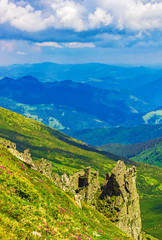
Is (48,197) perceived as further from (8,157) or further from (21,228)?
(21,228)

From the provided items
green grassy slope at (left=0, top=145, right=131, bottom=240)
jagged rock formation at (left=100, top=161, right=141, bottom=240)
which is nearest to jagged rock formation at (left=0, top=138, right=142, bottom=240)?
jagged rock formation at (left=100, top=161, right=141, bottom=240)

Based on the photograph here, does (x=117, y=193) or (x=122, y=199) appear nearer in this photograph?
(x=122, y=199)

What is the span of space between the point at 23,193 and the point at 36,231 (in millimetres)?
13035

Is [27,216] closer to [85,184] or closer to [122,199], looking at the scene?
[122,199]

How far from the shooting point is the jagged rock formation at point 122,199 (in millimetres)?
119375

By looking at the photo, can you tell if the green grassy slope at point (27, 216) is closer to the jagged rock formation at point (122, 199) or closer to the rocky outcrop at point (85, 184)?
the jagged rock formation at point (122, 199)

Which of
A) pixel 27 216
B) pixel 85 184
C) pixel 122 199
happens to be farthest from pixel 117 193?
pixel 27 216

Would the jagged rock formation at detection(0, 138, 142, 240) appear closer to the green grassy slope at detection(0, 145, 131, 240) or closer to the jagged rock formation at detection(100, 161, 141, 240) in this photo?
the jagged rock formation at detection(100, 161, 141, 240)

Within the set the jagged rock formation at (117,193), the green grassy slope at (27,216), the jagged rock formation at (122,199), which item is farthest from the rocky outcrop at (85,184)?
the green grassy slope at (27,216)

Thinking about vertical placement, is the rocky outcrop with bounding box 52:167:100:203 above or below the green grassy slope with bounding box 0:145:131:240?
above

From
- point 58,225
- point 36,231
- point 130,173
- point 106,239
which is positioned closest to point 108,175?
point 130,173

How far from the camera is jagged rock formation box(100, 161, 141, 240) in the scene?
11938cm

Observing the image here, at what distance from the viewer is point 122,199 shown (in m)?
123

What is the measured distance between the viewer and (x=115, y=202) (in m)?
122
